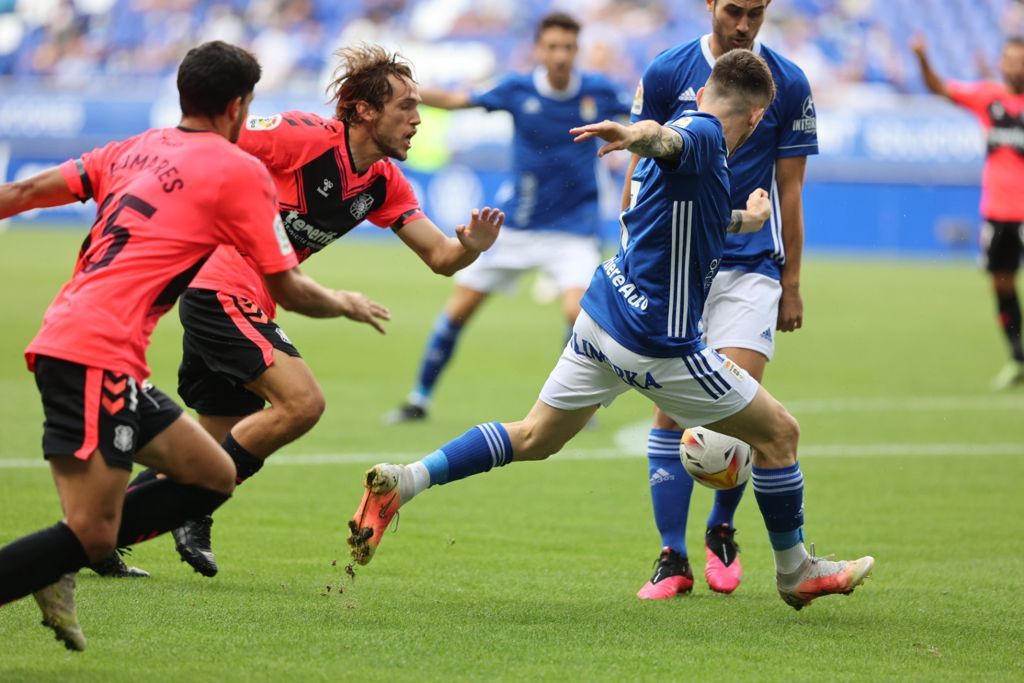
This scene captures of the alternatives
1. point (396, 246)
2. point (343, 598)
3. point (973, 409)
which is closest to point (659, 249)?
point (343, 598)

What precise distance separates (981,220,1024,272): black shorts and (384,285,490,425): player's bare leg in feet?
17.0

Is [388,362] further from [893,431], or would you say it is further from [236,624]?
[236,624]

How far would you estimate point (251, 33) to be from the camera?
34.5m

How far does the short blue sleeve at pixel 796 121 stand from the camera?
235 inches

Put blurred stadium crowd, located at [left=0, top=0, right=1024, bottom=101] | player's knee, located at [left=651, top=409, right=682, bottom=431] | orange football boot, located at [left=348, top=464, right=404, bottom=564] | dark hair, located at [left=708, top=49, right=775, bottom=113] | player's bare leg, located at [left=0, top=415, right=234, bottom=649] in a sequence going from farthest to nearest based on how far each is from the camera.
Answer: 1. blurred stadium crowd, located at [left=0, top=0, right=1024, bottom=101]
2. player's knee, located at [left=651, top=409, right=682, bottom=431]
3. orange football boot, located at [left=348, top=464, right=404, bottom=564]
4. dark hair, located at [left=708, top=49, right=775, bottom=113]
5. player's bare leg, located at [left=0, top=415, right=234, bottom=649]

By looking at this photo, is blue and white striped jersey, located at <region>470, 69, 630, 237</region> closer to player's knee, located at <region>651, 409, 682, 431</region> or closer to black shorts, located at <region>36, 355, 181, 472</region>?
player's knee, located at <region>651, 409, 682, 431</region>

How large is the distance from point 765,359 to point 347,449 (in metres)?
3.90

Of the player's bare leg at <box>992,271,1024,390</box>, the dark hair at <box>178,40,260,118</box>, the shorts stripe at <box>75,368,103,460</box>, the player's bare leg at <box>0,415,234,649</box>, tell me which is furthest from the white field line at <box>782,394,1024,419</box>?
the shorts stripe at <box>75,368,103,460</box>

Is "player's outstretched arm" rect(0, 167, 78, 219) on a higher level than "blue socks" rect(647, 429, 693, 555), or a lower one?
higher

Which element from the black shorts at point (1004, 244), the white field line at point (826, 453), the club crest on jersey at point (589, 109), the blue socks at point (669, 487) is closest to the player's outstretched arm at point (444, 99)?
the club crest on jersey at point (589, 109)

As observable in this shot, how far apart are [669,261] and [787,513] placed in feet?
3.60

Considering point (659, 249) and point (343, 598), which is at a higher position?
point (659, 249)

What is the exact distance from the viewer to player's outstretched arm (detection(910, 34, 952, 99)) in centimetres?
1014

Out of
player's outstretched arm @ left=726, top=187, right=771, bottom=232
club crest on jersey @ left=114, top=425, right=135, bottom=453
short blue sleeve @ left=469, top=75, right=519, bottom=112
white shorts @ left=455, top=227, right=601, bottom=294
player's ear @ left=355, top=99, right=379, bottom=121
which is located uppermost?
player's ear @ left=355, top=99, right=379, bottom=121
